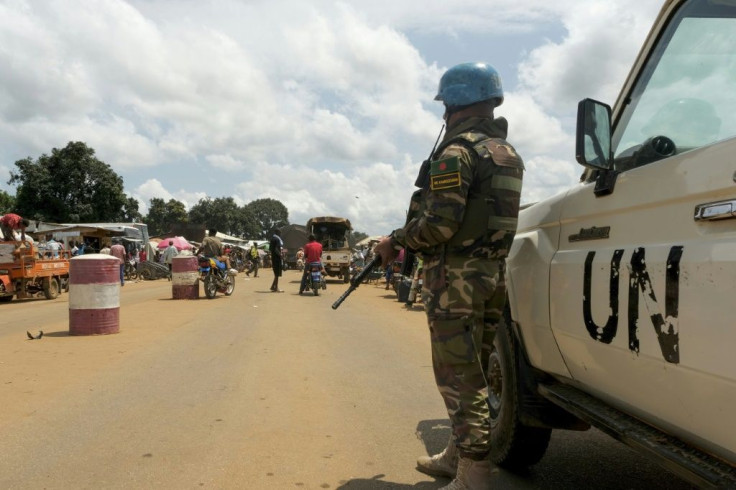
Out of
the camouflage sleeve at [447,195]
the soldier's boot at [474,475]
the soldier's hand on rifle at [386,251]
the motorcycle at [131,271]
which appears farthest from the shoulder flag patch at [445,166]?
the motorcycle at [131,271]

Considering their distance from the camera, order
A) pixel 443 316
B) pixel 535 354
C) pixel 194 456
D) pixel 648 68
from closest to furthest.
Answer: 1. pixel 648 68
2. pixel 443 316
3. pixel 535 354
4. pixel 194 456

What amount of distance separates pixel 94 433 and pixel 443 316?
109 inches

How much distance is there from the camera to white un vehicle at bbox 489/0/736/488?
68.2 inches

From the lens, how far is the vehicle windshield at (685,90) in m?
2.16

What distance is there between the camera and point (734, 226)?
165cm

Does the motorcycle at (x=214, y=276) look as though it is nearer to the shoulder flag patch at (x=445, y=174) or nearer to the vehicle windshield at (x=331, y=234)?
the shoulder flag patch at (x=445, y=174)

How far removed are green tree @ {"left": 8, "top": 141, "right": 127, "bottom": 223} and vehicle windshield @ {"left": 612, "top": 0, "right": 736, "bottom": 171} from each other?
44647mm

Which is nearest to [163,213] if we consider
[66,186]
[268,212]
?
[268,212]

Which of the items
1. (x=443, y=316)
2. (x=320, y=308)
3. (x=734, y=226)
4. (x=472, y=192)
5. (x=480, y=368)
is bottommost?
(x=320, y=308)

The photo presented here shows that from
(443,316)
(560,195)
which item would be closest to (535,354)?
(443,316)

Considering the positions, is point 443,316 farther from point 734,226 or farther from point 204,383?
point 204,383

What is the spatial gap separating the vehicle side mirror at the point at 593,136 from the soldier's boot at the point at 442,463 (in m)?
1.78

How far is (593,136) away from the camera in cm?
244

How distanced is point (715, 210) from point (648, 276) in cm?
36
